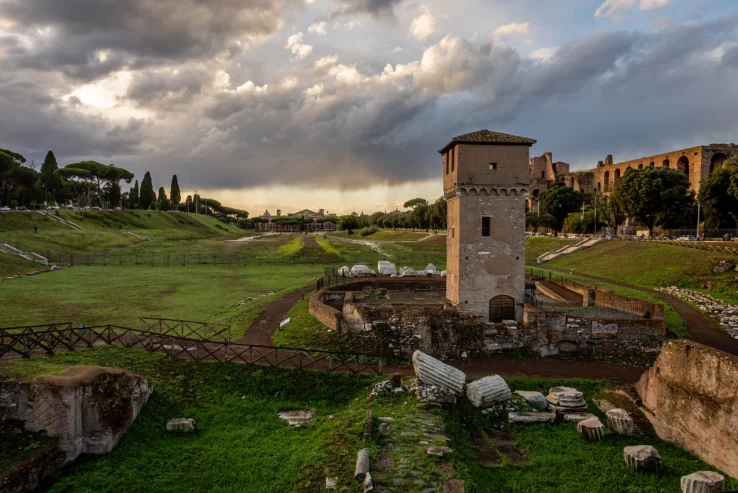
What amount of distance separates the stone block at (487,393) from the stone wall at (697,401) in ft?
15.2

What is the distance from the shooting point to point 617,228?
7225 cm

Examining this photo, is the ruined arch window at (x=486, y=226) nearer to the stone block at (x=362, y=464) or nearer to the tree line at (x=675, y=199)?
the stone block at (x=362, y=464)

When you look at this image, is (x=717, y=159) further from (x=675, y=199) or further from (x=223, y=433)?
(x=223, y=433)

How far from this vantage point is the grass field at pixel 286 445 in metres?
10.7

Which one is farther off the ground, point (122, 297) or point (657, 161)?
point (657, 161)

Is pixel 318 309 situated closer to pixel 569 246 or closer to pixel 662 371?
pixel 662 371

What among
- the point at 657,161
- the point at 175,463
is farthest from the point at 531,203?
the point at 175,463

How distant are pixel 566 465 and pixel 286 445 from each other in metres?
7.71

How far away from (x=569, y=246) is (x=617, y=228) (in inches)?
598

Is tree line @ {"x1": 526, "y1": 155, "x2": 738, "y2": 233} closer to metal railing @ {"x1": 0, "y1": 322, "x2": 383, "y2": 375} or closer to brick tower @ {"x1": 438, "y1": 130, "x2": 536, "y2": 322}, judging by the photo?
brick tower @ {"x1": 438, "y1": 130, "x2": 536, "y2": 322}

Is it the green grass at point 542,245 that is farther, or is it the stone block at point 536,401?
the green grass at point 542,245

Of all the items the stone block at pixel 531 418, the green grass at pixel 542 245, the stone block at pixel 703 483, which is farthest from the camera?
the green grass at pixel 542 245

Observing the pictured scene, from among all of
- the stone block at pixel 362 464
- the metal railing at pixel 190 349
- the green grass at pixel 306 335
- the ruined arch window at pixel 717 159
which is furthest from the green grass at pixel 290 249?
the ruined arch window at pixel 717 159

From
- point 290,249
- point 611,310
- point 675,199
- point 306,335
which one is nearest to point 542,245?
point 675,199
